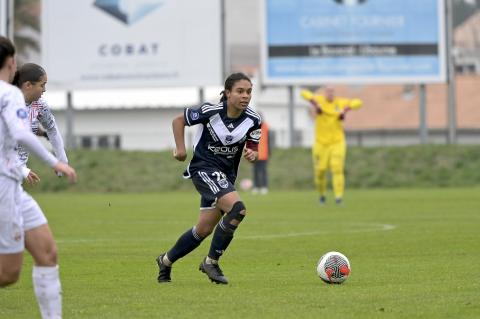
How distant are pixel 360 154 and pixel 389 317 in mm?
28961

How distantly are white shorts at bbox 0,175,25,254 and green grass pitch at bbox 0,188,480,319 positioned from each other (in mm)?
1296

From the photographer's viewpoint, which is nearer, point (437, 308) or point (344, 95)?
point (437, 308)

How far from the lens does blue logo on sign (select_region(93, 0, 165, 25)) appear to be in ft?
A: 126

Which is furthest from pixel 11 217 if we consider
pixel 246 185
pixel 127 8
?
pixel 127 8

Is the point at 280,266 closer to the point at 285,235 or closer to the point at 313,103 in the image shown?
the point at 285,235

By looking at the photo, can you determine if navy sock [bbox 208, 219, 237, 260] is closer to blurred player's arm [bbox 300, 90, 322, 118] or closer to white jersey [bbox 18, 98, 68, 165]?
white jersey [bbox 18, 98, 68, 165]

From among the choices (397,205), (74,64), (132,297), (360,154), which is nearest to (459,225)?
(397,205)

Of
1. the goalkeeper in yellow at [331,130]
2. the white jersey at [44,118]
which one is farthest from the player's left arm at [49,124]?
the goalkeeper in yellow at [331,130]

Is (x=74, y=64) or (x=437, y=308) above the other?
(x=74, y=64)

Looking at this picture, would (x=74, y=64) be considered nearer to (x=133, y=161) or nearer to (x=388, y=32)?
(x=133, y=161)

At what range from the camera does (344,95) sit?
66.8 m

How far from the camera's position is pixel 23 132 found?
6.95 metres

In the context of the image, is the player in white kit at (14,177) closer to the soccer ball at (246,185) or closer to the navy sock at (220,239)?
the navy sock at (220,239)

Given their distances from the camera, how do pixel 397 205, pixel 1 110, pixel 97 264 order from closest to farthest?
1. pixel 1 110
2. pixel 97 264
3. pixel 397 205
